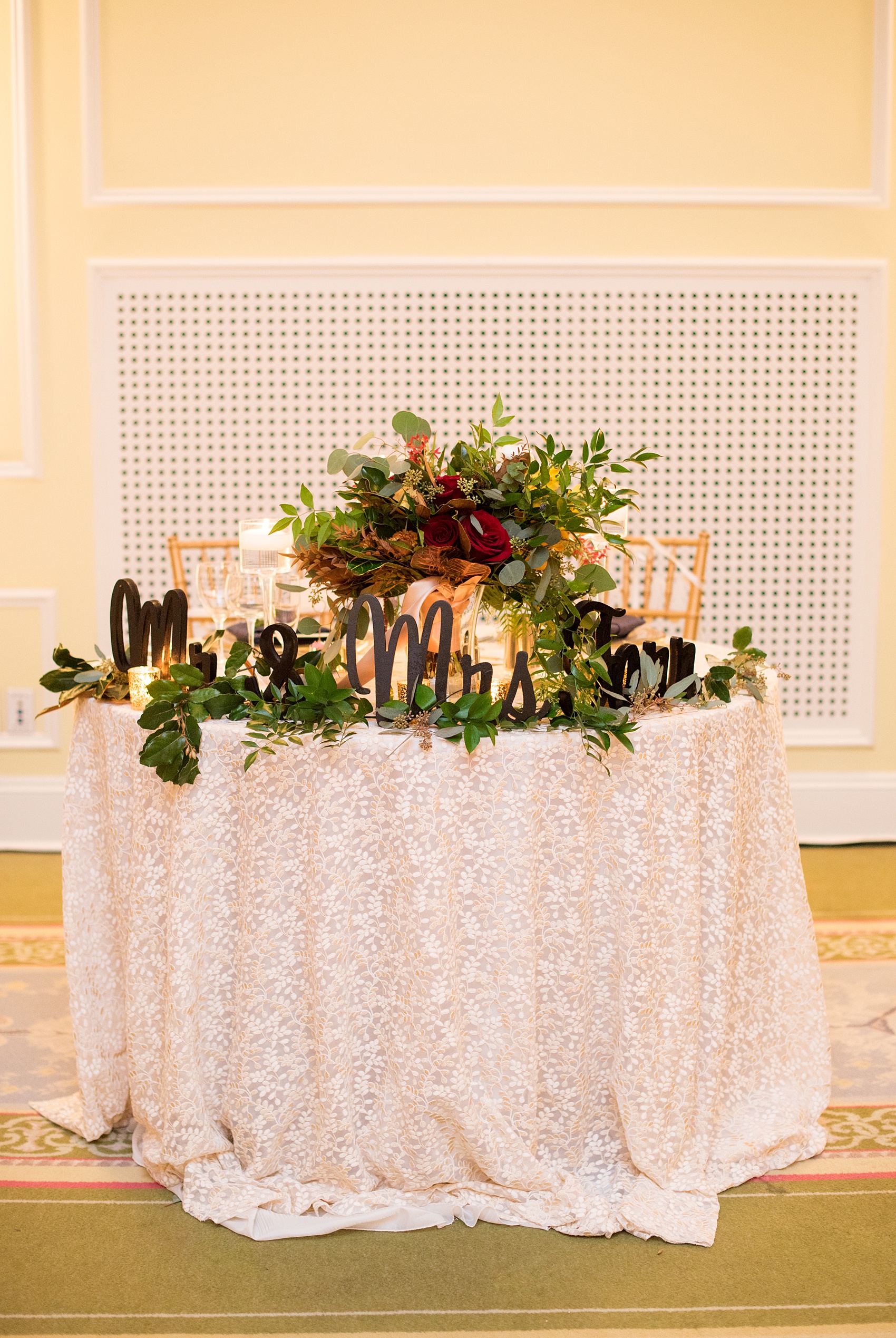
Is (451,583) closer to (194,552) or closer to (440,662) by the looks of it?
(440,662)

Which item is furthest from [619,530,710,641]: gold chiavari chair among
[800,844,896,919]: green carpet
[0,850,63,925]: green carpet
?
[0,850,63,925]: green carpet

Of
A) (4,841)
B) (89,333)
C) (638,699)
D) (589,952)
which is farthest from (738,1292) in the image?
(89,333)

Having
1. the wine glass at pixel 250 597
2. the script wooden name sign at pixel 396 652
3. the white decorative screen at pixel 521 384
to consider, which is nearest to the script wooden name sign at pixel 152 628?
the script wooden name sign at pixel 396 652

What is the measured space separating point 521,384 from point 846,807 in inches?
86.1

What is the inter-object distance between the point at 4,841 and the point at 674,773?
3404mm

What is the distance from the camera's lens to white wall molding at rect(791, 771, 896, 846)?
187 inches

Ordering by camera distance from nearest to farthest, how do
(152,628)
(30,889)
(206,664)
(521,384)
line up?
1. (206,664)
2. (152,628)
3. (30,889)
4. (521,384)

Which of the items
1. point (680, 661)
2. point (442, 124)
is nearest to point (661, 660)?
point (680, 661)

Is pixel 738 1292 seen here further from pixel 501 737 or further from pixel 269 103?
pixel 269 103

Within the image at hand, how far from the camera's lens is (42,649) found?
181 inches

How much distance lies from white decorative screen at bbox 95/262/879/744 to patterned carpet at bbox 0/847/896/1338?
2.68m

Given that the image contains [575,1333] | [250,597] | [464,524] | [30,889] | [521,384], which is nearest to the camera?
[575,1333]

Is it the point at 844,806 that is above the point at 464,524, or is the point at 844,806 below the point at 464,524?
below

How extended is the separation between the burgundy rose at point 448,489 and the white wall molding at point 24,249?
9.76 ft
